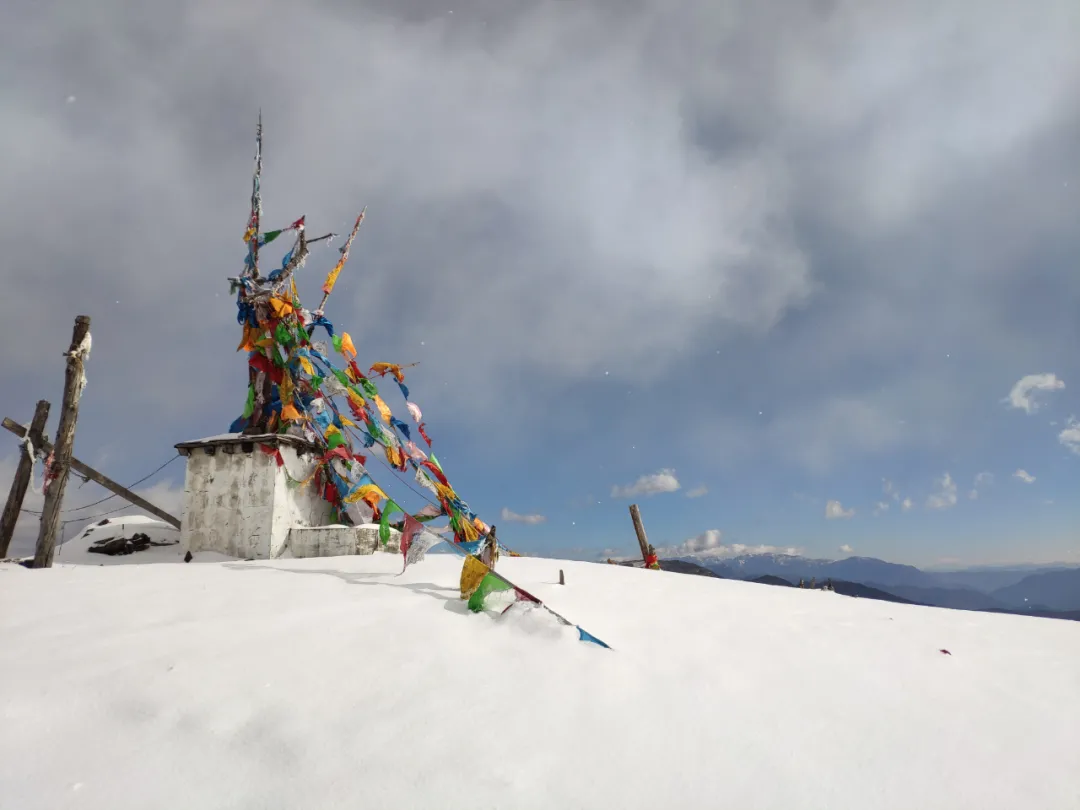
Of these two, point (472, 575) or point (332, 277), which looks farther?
point (332, 277)

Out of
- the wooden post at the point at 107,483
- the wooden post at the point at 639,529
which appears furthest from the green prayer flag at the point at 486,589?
the wooden post at the point at 639,529

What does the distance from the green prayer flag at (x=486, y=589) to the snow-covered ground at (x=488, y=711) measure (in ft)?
0.50

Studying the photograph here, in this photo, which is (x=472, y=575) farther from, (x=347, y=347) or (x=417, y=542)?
(x=347, y=347)

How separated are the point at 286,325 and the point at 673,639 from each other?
911cm

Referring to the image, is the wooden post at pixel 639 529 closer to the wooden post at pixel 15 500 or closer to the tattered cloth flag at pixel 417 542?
the tattered cloth flag at pixel 417 542

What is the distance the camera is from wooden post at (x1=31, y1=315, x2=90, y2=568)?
7.09m

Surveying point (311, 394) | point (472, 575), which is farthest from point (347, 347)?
point (472, 575)

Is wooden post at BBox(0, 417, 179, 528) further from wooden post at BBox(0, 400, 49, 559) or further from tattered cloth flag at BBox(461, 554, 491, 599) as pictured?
tattered cloth flag at BBox(461, 554, 491, 599)

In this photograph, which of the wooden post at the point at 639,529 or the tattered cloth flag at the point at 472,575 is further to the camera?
the wooden post at the point at 639,529

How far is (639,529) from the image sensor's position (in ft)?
51.5

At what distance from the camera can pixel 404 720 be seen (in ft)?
8.38

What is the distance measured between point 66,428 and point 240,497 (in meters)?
2.59

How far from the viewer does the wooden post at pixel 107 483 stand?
817 cm

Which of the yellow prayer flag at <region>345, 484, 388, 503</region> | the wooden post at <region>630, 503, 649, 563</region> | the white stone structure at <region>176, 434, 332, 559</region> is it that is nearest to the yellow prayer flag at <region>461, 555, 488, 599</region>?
the yellow prayer flag at <region>345, 484, 388, 503</region>
